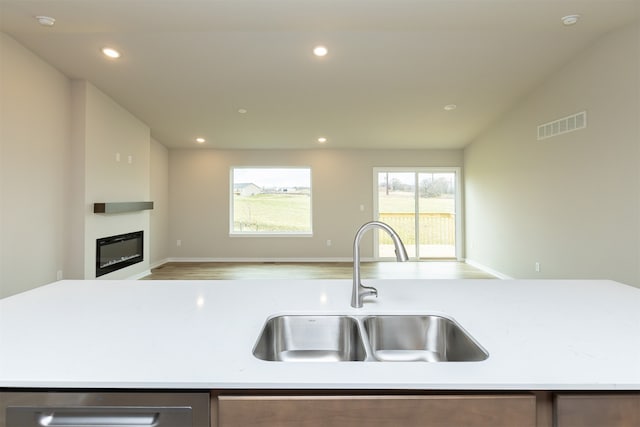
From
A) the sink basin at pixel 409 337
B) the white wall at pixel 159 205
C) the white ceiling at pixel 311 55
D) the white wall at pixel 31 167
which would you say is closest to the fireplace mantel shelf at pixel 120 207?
the white wall at pixel 31 167

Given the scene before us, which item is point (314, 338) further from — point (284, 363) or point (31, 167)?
point (31, 167)

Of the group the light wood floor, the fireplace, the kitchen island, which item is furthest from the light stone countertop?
the light wood floor

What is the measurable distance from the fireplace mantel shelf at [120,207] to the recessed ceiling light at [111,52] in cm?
179

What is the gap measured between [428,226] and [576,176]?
10.9ft

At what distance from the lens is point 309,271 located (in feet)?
18.5

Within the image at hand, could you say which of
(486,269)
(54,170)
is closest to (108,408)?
(54,170)

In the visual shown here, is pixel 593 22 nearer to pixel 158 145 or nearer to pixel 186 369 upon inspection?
pixel 186 369

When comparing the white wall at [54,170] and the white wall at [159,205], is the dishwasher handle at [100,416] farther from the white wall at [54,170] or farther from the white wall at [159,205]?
the white wall at [159,205]

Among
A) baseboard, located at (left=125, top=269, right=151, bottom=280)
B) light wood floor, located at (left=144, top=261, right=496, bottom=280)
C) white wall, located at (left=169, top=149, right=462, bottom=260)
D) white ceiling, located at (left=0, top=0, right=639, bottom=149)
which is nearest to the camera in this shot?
white ceiling, located at (left=0, top=0, right=639, bottom=149)

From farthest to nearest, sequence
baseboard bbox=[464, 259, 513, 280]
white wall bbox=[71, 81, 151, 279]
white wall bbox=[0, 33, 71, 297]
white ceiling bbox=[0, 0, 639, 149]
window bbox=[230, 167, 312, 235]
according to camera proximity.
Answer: window bbox=[230, 167, 312, 235] → baseboard bbox=[464, 259, 513, 280] → white wall bbox=[71, 81, 151, 279] → white wall bbox=[0, 33, 71, 297] → white ceiling bbox=[0, 0, 639, 149]

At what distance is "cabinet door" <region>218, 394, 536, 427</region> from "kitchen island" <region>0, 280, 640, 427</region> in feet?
0.04

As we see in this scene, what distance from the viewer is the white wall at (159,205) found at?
6.03 m

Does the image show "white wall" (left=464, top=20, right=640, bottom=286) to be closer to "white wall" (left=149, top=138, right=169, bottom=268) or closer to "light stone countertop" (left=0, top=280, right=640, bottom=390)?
"light stone countertop" (left=0, top=280, right=640, bottom=390)

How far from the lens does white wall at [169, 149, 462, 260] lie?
663cm
